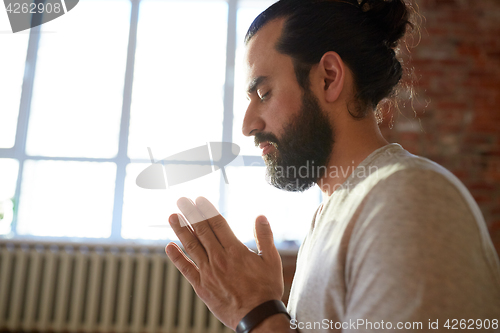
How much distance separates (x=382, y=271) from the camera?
0.44 m

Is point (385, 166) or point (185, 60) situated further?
point (185, 60)

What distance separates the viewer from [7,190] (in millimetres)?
2750

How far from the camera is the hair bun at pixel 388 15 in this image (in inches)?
34.2

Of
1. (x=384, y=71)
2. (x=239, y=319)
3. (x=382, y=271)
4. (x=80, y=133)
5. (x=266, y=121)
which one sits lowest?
(x=239, y=319)

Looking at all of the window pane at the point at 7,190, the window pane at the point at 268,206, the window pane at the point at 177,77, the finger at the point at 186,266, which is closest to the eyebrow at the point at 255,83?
the finger at the point at 186,266

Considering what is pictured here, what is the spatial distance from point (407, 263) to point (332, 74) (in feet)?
1.70

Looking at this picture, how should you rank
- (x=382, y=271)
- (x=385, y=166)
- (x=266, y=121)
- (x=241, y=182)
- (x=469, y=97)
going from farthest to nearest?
(x=241, y=182)
(x=469, y=97)
(x=266, y=121)
(x=385, y=166)
(x=382, y=271)

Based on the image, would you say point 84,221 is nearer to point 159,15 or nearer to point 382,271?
point 159,15

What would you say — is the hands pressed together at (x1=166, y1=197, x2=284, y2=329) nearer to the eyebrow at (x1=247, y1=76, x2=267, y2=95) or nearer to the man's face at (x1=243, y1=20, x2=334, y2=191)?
the man's face at (x1=243, y1=20, x2=334, y2=191)

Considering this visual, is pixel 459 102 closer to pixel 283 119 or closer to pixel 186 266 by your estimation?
pixel 283 119

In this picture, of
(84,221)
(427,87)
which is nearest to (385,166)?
(427,87)

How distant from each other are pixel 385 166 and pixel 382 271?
22cm

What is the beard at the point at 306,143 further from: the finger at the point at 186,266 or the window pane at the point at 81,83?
the window pane at the point at 81,83

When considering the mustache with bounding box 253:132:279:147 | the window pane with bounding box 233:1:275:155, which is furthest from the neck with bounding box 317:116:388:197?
the window pane with bounding box 233:1:275:155
